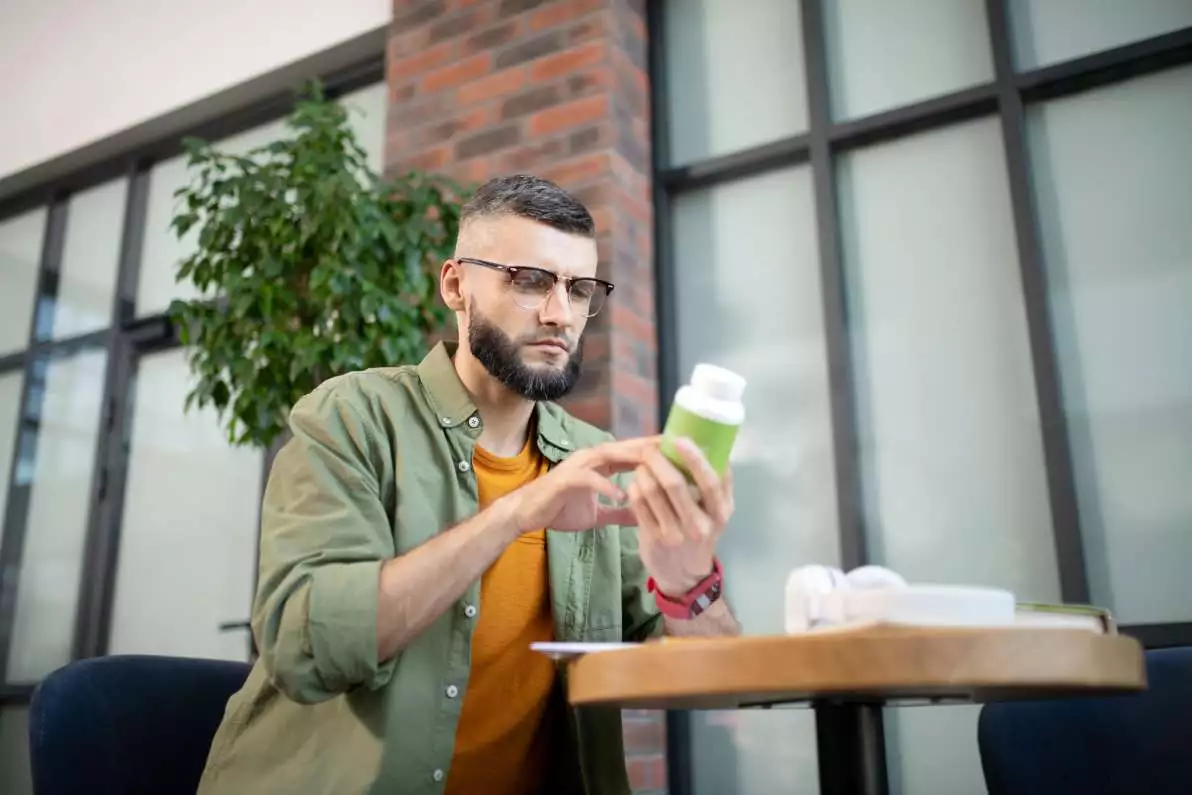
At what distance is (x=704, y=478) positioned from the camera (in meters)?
0.92

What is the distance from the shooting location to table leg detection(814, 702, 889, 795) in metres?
0.95

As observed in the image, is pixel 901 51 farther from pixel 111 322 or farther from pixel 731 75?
pixel 111 322

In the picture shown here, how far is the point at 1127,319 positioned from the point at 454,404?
1456 millimetres

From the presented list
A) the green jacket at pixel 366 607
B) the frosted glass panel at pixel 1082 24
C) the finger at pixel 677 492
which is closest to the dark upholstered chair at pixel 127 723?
the green jacket at pixel 366 607

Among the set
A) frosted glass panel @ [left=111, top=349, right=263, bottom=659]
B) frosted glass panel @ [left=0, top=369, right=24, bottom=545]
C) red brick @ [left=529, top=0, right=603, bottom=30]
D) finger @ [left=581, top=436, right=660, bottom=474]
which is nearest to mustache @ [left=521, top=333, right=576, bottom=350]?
finger @ [left=581, top=436, right=660, bottom=474]

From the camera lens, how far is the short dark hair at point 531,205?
58.2 inches

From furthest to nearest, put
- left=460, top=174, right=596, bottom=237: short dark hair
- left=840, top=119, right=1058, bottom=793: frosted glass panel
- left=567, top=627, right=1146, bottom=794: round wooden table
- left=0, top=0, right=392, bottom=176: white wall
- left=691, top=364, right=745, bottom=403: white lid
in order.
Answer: left=0, top=0, right=392, bottom=176: white wall → left=840, top=119, right=1058, bottom=793: frosted glass panel → left=460, top=174, right=596, bottom=237: short dark hair → left=691, top=364, right=745, bottom=403: white lid → left=567, top=627, right=1146, bottom=794: round wooden table

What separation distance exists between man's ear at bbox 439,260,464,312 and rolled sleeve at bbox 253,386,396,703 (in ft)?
0.88

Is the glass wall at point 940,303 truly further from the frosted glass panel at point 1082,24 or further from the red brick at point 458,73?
the red brick at point 458,73

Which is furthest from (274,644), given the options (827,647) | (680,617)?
(827,647)

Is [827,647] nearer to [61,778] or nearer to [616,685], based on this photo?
[616,685]

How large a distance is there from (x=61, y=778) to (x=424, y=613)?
20.0 inches

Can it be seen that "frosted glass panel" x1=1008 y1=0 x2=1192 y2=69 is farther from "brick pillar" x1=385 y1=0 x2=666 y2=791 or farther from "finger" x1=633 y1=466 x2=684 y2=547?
"finger" x1=633 y1=466 x2=684 y2=547

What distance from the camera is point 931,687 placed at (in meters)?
0.78
